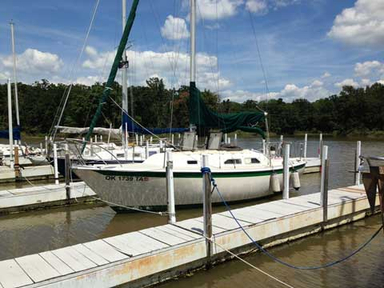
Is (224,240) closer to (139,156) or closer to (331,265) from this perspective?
(331,265)

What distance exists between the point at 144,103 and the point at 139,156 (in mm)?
65501

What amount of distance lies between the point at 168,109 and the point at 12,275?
246ft

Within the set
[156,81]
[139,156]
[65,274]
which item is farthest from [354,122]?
[65,274]

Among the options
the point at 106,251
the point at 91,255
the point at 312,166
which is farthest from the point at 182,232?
the point at 312,166

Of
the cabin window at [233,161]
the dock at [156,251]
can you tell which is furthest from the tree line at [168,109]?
the dock at [156,251]

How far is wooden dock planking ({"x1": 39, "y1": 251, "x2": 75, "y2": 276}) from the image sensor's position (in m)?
5.44

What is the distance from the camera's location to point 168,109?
79.6 metres

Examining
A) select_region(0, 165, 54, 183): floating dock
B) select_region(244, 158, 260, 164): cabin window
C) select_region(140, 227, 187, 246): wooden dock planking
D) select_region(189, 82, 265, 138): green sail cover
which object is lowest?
select_region(0, 165, 54, 183): floating dock

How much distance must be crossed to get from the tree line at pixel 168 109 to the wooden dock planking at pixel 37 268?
62.2m

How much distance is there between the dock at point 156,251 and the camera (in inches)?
213

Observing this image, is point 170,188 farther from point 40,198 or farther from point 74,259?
point 40,198

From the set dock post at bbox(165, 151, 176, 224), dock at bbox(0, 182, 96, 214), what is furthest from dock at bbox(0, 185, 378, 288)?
dock at bbox(0, 182, 96, 214)

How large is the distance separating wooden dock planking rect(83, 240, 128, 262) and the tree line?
61.7m

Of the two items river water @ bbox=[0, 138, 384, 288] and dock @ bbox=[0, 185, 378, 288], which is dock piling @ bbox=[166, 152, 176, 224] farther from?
river water @ bbox=[0, 138, 384, 288]
